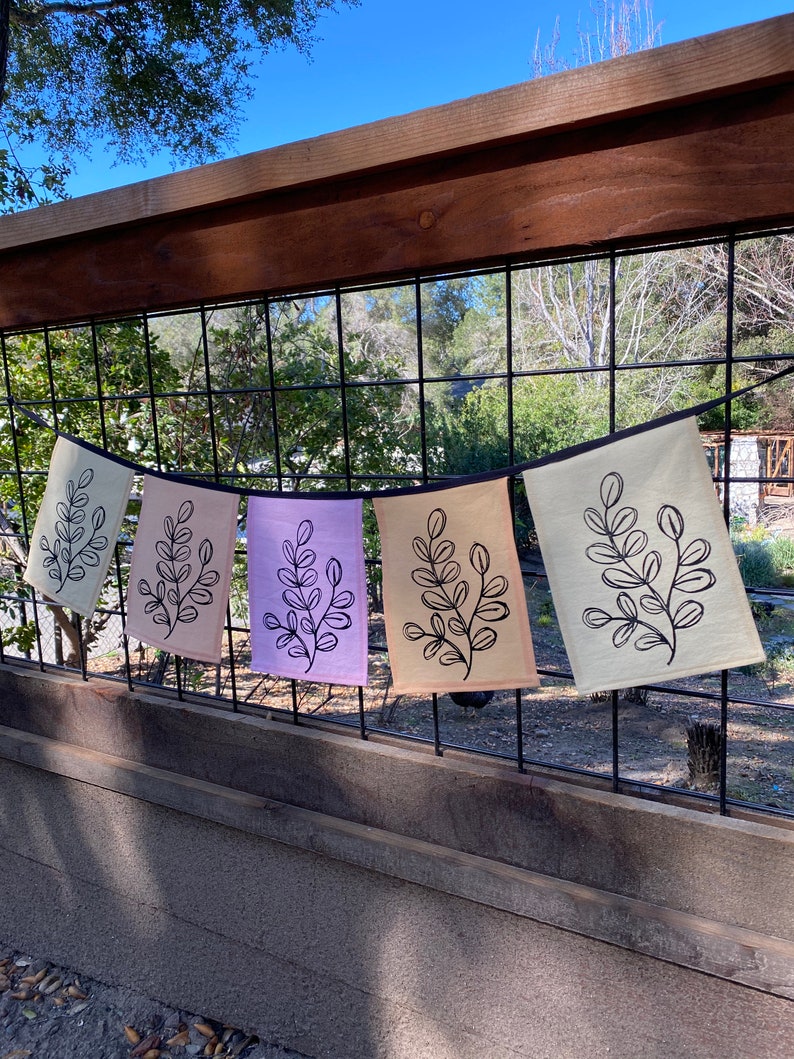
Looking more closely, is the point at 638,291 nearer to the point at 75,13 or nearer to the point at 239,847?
the point at 75,13

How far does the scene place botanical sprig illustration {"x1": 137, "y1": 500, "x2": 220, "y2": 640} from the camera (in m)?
1.75

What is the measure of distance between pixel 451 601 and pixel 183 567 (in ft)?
2.20

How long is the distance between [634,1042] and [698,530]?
38.6 inches

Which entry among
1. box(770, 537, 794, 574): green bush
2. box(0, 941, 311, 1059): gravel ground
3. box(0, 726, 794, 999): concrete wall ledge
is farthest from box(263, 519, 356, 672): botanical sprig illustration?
box(770, 537, 794, 574): green bush

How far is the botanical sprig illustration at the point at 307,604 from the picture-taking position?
1.58 m

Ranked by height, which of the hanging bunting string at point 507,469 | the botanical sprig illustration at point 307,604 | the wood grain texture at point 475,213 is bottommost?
the botanical sprig illustration at point 307,604

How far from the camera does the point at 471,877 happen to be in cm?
157

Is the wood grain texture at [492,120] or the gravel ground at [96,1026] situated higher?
the wood grain texture at [492,120]

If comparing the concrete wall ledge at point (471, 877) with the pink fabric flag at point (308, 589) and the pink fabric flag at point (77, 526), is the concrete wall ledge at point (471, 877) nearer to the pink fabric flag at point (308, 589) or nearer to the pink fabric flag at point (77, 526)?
the pink fabric flag at point (308, 589)

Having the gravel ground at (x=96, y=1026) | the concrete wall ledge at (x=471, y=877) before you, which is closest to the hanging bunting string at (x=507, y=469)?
the concrete wall ledge at (x=471, y=877)

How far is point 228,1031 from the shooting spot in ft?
6.42

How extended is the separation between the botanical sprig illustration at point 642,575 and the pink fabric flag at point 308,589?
0.49m

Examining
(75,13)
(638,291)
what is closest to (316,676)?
(75,13)

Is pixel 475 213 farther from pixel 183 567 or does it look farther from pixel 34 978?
pixel 34 978
